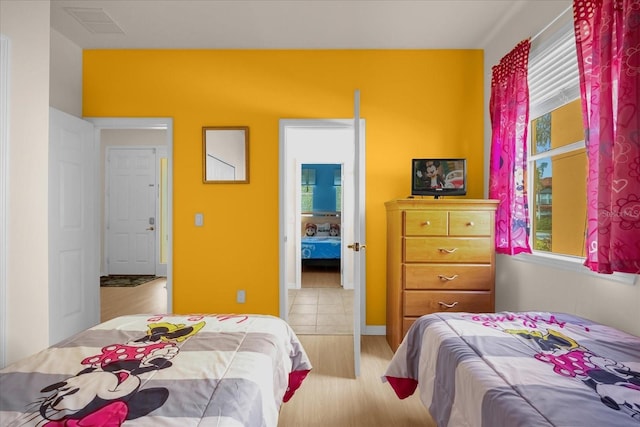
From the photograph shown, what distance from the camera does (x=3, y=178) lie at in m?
1.56

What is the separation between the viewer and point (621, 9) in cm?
146

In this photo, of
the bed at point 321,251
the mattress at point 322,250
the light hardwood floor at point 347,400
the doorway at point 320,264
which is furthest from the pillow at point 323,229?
the light hardwood floor at point 347,400

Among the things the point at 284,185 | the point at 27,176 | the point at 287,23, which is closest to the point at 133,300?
the point at 284,185

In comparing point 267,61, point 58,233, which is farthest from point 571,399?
point 58,233

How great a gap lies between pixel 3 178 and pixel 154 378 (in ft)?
4.49

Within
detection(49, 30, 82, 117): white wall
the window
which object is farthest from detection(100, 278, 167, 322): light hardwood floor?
the window

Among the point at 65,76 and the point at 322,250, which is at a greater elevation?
the point at 65,76

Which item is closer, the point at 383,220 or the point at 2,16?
→ the point at 2,16

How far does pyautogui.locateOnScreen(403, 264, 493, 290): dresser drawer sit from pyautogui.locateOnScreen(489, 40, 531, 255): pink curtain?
9.5 inches

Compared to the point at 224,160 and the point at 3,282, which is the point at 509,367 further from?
the point at 224,160

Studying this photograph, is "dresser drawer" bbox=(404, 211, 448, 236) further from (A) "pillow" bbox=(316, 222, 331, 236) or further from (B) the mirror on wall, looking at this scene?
(B) the mirror on wall

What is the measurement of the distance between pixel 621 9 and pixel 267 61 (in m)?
2.49

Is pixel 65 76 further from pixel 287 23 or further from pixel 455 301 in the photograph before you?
pixel 455 301

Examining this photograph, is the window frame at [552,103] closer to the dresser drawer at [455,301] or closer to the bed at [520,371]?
the dresser drawer at [455,301]
